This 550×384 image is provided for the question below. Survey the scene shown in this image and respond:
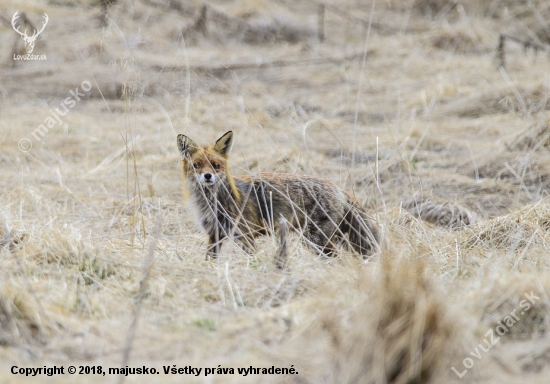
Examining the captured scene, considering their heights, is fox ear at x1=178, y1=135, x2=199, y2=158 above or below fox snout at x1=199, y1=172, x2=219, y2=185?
above

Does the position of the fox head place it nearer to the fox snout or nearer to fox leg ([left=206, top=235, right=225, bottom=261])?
the fox snout

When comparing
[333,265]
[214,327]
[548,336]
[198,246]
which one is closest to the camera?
[548,336]

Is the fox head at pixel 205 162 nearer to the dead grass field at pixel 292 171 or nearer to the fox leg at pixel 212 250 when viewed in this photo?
the dead grass field at pixel 292 171

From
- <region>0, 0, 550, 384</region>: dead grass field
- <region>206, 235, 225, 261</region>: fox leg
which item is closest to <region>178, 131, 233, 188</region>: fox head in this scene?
<region>0, 0, 550, 384</region>: dead grass field

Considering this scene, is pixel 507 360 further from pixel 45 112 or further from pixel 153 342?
pixel 45 112

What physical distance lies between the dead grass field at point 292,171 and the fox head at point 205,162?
398 mm

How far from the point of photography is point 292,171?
783 centimetres

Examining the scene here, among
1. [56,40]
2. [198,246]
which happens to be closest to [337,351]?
[198,246]

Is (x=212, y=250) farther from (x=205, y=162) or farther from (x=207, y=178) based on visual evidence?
(x=205, y=162)

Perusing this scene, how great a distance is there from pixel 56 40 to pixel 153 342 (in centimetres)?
1201

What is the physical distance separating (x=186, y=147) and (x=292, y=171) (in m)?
2.04

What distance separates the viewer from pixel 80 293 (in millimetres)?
3809

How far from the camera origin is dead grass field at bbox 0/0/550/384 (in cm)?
302

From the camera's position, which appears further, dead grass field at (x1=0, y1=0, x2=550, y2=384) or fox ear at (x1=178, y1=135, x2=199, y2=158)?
fox ear at (x1=178, y1=135, x2=199, y2=158)
